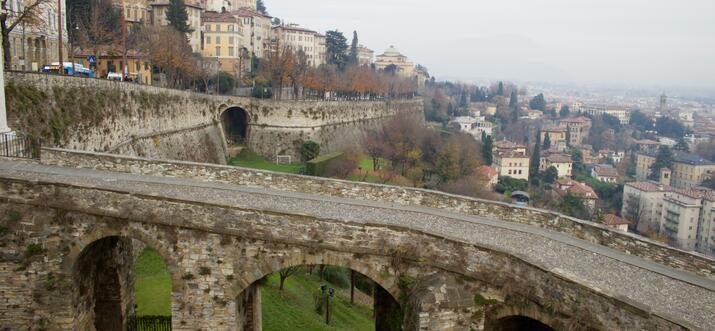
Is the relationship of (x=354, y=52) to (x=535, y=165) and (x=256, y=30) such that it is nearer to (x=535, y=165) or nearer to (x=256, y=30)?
(x=256, y=30)

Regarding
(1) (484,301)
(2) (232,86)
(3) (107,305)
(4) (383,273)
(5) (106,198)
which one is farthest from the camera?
(2) (232,86)

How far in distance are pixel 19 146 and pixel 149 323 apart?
8.62 metres

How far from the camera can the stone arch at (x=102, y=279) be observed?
44.9ft

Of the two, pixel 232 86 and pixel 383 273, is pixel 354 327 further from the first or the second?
Answer: pixel 232 86

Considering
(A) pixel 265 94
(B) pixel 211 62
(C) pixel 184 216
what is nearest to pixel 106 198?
(C) pixel 184 216

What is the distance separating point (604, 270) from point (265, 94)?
5848 centimetres

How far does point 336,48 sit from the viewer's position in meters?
105

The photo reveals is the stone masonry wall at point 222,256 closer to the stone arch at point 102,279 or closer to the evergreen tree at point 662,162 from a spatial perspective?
the stone arch at point 102,279

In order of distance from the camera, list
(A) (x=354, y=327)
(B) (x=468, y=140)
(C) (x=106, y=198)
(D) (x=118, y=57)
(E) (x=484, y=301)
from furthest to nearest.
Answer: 1. (B) (x=468, y=140)
2. (D) (x=118, y=57)
3. (A) (x=354, y=327)
4. (C) (x=106, y=198)
5. (E) (x=484, y=301)

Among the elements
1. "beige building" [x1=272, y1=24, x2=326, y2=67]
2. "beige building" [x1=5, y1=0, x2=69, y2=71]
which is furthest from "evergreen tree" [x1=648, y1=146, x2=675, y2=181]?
"beige building" [x1=5, y1=0, x2=69, y2=71]

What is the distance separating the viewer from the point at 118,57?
5388 centimetres

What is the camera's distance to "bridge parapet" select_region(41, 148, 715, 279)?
14.9 metres

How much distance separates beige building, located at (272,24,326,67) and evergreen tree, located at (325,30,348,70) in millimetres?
4504

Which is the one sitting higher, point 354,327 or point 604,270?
point 604,270
